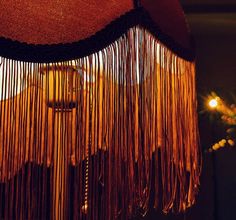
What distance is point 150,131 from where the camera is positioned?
0.49 meters

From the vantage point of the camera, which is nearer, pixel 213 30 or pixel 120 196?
pixel 120 196

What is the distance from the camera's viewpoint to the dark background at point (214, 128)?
1523mm

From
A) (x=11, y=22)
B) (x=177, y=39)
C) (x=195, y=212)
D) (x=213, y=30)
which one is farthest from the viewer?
(x=213, y=30)

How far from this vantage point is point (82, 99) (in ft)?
1.49

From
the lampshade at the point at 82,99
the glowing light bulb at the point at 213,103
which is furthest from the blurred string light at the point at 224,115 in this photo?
the lampshade at the point at 82,99

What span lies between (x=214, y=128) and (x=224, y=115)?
0.09 m

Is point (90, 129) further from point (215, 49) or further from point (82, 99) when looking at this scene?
point (215, 49)

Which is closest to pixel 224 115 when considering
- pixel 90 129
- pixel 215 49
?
pixel 215 49

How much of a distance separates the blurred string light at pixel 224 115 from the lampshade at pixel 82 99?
1.02m

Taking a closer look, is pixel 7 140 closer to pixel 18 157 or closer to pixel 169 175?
pixel 18 157

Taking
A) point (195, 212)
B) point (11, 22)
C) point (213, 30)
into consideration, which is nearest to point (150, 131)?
point (11, 22)

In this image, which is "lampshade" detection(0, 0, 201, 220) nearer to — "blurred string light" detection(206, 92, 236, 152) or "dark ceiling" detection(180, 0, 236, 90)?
"blurred string light" detection(206, 92, 236, 152)

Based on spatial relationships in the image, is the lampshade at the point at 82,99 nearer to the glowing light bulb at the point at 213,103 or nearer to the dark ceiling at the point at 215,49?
the glowing light bulb at the point at 213,103

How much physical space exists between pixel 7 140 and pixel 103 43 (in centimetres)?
15
